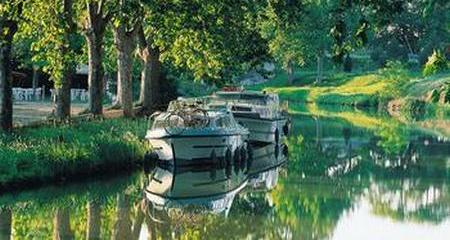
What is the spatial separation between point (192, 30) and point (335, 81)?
79.4m

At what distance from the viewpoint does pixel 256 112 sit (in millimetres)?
40188

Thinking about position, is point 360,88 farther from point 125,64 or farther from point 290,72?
point 125,64

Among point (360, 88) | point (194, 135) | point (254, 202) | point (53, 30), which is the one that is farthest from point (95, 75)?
point (360, 88)

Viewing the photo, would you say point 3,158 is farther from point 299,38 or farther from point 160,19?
point 299,38

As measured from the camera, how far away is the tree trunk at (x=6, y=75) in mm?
26372

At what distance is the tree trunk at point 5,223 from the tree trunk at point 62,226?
0.96 metres

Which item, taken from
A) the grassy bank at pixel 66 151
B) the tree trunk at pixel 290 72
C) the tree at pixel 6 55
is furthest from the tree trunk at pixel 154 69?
the tree trunk at pixel 290 72

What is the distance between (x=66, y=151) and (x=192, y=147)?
556 centimetres

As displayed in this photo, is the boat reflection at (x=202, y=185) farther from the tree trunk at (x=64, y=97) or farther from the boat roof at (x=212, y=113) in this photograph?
the tree trunk at (x=64, y=97)

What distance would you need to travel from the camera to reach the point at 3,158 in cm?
2317

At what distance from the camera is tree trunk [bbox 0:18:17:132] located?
86.5 ft

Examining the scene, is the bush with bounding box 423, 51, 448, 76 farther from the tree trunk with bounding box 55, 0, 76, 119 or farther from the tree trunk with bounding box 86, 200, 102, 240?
the tree trunk with bounding box 55, 0, 76, 119

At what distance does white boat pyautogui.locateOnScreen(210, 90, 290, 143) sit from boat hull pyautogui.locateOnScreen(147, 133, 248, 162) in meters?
7.09

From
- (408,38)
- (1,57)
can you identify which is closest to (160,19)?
(1,57)
